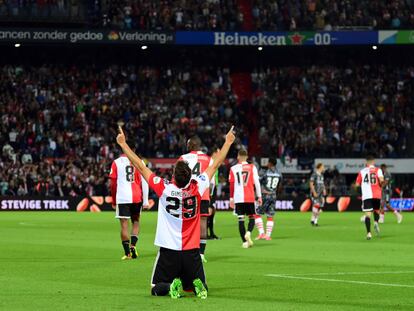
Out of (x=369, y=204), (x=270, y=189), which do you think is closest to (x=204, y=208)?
(x=270, y=189)

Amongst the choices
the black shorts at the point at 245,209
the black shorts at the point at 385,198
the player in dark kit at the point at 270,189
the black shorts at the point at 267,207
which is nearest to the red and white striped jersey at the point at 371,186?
the player in dark kit at the point at 270,189

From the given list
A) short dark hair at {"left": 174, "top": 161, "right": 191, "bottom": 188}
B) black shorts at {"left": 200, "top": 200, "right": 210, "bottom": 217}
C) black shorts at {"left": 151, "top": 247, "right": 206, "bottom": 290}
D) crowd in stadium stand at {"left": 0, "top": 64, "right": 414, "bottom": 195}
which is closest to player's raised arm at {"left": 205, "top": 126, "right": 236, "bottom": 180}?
short dark hair at {"left": 174, "top": 161, "right": 191, "bottom": 188}

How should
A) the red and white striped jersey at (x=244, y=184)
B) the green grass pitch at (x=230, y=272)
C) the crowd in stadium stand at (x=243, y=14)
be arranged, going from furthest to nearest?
the crowd in stadium stand at (x=243, y=14) < the red and white striped jersey at (x=244, y=184) < the green grass pitch at (x=230, y=272)

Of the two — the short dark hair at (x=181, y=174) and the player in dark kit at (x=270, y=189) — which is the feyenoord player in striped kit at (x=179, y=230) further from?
the player in dark kit at (x=270, y=189)

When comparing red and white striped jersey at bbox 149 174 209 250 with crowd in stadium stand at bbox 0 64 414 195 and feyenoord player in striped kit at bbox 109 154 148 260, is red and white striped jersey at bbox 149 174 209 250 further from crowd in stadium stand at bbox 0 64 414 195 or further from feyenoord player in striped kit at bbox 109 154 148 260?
crowd in stadium stand at bbox 0 64 414 195

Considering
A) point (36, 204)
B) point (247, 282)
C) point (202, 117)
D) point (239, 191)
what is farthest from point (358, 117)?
point (247, 282)

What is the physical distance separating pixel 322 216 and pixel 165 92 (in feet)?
59.6

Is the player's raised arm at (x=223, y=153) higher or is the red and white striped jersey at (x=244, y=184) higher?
the player's raised arm at (x=223, y=153)

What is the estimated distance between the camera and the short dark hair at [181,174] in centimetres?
1458

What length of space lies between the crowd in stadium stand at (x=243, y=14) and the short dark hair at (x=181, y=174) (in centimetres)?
4756

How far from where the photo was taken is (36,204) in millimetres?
52219

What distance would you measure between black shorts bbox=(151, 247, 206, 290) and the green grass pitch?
1.17 ft

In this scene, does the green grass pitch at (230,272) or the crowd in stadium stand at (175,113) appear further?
the crowd in stadium stand at (175,113)

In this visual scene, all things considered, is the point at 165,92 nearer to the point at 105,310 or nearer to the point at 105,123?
the point at 105,123
